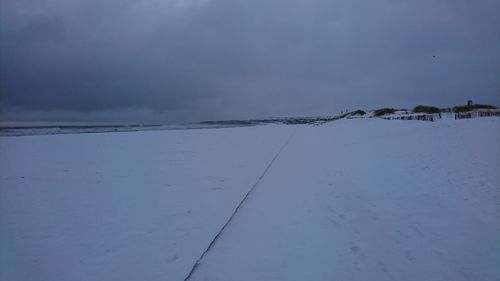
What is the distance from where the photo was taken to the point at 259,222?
228 inches

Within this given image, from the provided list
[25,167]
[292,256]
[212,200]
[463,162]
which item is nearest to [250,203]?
[212,200]

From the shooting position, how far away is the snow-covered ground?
412 cm

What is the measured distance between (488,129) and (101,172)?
1739cm

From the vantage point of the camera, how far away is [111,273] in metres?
4.00

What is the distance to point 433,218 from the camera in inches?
226

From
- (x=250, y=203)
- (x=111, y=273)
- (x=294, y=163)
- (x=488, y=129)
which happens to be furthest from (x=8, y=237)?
(x=488, y=129)

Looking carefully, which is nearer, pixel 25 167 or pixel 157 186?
pixel 157 186

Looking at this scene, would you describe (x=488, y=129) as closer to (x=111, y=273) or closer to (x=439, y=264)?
(x=439, y=264)

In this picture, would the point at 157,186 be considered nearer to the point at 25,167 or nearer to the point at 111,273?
the point at 111,273

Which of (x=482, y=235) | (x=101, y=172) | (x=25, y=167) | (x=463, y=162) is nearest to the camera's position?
(x=482, y=235)

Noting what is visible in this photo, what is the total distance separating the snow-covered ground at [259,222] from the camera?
4.12 m

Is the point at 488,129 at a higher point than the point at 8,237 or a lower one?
higher

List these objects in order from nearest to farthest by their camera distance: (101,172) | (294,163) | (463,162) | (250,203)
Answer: (250,203), (463,162), (101,172), (294,163)

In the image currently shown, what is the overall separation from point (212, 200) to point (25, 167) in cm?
869
